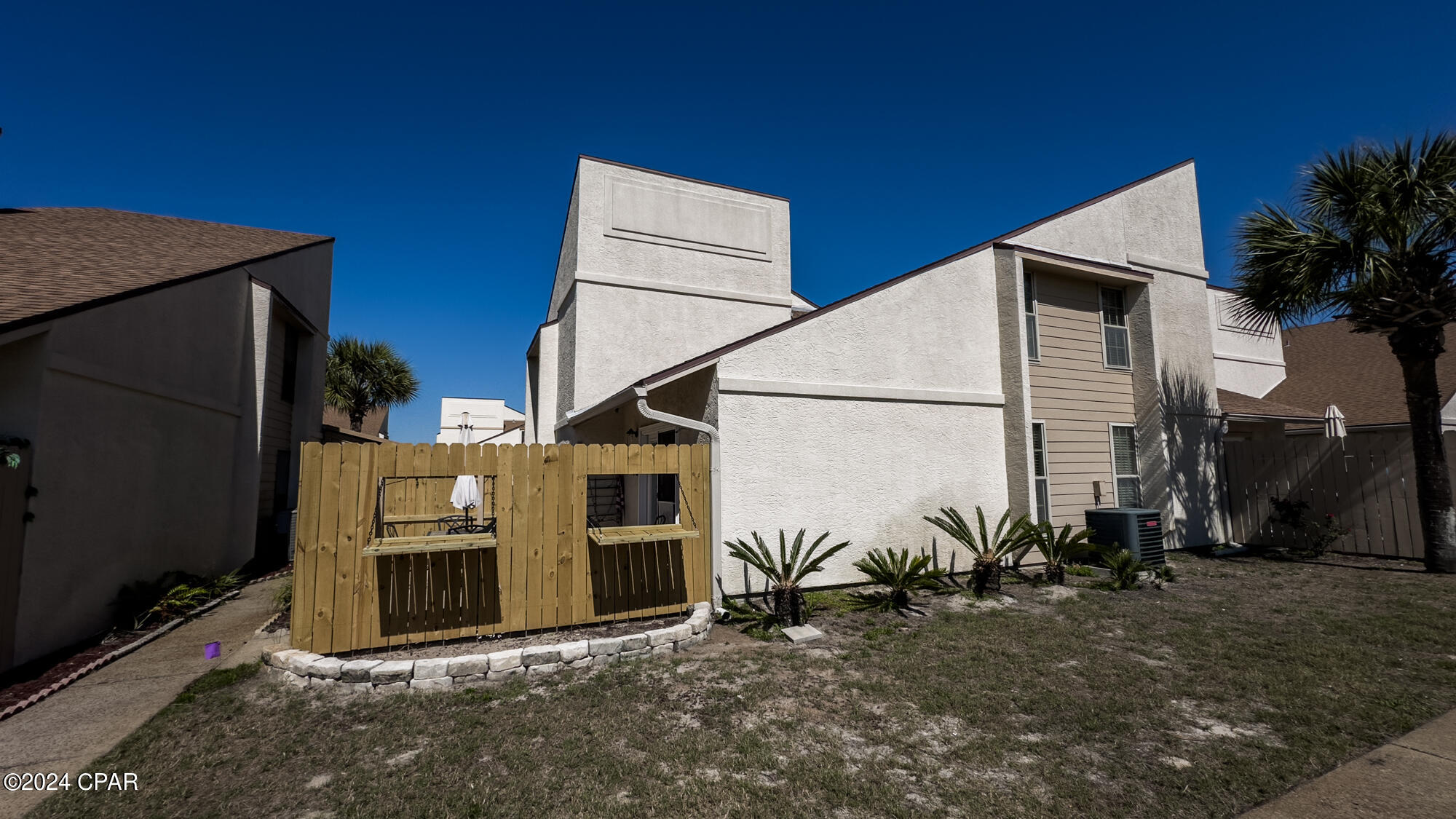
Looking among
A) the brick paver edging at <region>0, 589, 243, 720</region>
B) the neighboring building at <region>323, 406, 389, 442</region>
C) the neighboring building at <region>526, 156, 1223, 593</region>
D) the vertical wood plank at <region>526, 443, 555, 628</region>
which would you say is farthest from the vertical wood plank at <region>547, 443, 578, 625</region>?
the neighboring building at <region>323, 406, 389, 442</region>

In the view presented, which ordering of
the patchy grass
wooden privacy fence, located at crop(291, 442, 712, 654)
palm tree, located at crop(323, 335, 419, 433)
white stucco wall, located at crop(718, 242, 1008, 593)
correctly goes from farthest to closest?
1. palm tree, located at crop(323, 335, 419, 433)
2. white stucco wall, located at crop(718, 242, 1008, 593)
3. wooden privacy fence, located at crop(291, 442, 712, 654)
4. the patchy grass

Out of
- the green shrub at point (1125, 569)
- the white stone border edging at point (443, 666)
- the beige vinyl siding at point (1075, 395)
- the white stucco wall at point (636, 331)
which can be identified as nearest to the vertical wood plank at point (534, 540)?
the white stone border edging at point (443, 666)

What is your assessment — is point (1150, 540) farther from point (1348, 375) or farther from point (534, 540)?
point (1348, 375)

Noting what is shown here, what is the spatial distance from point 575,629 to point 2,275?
7444 millimetres

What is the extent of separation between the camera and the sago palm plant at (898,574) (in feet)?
24.1

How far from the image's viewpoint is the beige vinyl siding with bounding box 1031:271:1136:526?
32.7 ft

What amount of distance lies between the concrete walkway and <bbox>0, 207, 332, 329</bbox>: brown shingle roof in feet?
10.9

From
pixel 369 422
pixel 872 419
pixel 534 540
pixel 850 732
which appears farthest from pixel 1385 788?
pixel 369 422

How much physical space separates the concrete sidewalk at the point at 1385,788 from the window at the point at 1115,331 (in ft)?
27.2

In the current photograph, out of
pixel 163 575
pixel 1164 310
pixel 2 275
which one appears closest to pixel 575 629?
pixel 163 575

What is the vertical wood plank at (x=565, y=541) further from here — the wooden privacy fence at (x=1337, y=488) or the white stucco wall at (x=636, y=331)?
the wooden privacy fence at (x=1337, y=488)

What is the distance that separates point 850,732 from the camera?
4.07 meters

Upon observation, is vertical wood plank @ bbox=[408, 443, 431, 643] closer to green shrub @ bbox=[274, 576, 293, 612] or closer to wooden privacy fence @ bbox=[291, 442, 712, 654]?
wooden privacy fence @ bbox=[291, 442, 712, 654]

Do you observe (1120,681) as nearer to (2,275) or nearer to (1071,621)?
(1071,621)
